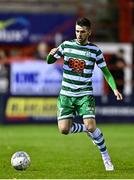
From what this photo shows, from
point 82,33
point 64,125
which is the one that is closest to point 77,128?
point 64,125

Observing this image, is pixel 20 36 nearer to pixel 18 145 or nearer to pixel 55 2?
pixel 55 2

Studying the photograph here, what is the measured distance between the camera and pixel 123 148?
17922 mm

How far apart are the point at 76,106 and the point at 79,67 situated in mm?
679

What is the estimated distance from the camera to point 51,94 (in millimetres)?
24562

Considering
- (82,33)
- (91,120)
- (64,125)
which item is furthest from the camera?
(64,125)

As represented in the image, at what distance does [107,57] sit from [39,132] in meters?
6.01

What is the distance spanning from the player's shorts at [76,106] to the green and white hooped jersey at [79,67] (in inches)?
3.5

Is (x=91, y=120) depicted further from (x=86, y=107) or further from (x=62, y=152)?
(x=62, y=152)

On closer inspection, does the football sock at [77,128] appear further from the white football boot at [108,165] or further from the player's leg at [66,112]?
the white football boot at [108,165]

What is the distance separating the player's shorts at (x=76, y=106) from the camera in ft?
45.4

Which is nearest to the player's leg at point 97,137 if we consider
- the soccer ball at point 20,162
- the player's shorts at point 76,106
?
the player's shorts at point 76,106

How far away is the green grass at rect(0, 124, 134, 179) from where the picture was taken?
13.3 meters

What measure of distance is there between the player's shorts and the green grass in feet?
3.08

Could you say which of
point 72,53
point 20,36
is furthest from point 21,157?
point 20,36
